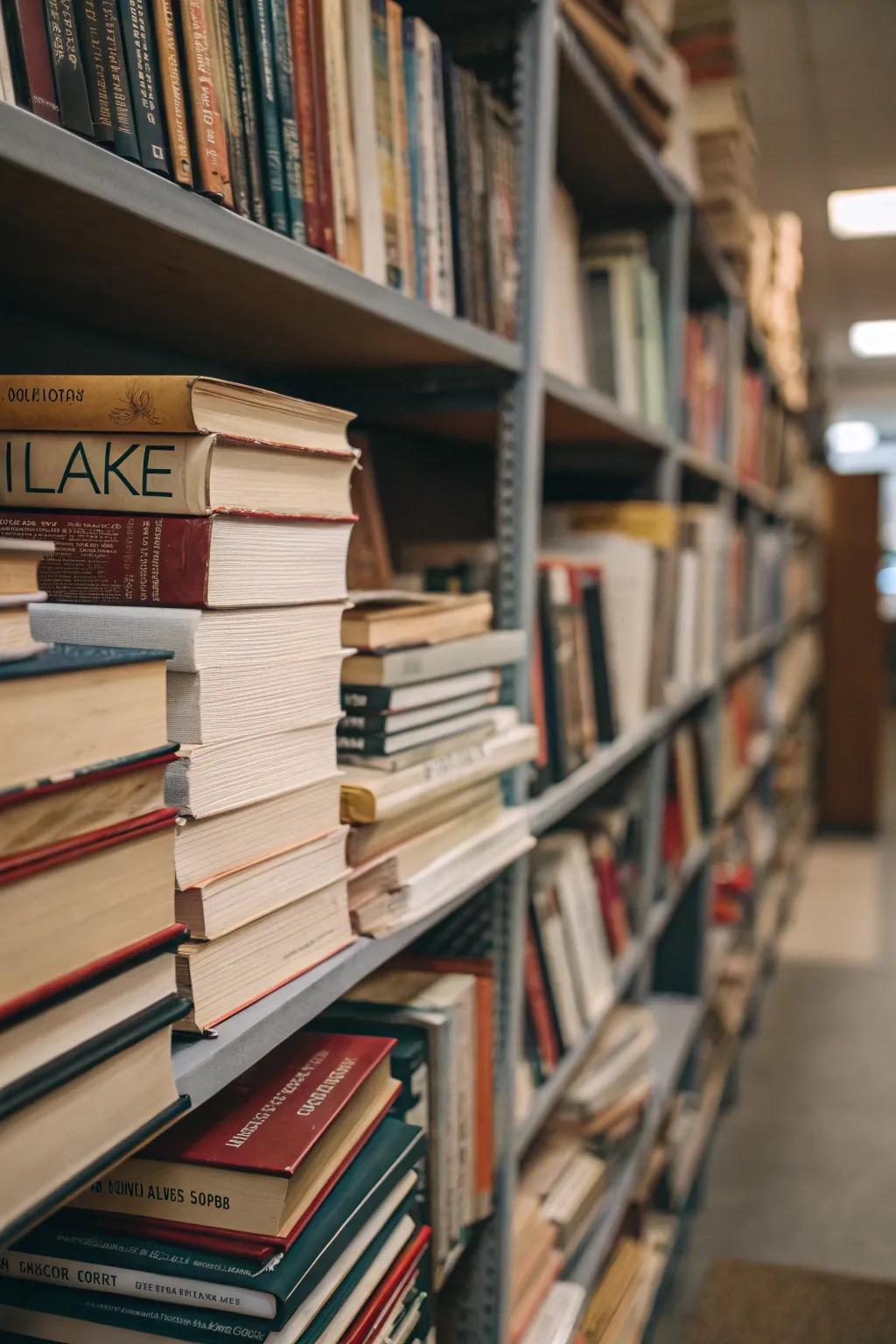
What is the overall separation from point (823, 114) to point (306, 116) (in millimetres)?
3740

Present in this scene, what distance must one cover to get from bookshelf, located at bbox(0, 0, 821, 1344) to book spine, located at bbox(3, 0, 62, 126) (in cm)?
4

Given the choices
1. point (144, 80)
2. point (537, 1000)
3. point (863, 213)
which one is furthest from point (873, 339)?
point (144, 80)

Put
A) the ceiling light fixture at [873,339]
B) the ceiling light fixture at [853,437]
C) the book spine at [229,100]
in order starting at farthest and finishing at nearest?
the ceiling light fixture at [853,437]
the ceiling light fixture at [873,339]
the book spine at [229,100]

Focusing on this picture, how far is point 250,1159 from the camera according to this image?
2.14 ft

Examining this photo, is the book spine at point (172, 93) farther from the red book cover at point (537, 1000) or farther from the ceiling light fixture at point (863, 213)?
the ceiling light fixture at point (863, 213)

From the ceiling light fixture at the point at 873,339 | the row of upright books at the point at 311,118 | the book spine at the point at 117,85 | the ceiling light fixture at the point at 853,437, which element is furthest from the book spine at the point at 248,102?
the ceiling light fixture at the point at 853,437

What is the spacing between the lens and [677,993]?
2.50m

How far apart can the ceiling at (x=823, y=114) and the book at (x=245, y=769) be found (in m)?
3.18

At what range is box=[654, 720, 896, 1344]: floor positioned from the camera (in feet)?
7.70

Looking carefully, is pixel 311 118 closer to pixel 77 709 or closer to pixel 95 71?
pixel 95 71

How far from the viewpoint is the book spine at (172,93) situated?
62cm

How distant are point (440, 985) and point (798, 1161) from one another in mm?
2060

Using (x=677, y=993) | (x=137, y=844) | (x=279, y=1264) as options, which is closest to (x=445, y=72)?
(x=137, y=844)

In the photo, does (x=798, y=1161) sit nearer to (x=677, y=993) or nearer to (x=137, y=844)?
(x=677, y=993)
